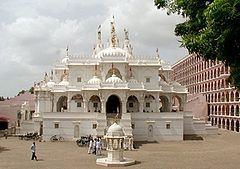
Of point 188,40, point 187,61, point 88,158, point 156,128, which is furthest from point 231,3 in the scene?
point 187,61

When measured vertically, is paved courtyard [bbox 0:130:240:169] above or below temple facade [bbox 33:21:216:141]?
below

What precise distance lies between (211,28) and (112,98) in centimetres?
3587

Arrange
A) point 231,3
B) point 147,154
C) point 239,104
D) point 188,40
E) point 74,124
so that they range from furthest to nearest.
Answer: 1. point 239,104
2. point 74,124
3. point 147,154
4. point 188,40
5. point 231,3

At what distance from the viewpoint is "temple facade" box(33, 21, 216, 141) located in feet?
147

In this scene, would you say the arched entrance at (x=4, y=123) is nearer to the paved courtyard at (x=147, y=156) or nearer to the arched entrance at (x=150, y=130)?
the paved courtyard at (x=147, y=156)

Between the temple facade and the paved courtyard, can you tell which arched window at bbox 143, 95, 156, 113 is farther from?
the paved courtyard

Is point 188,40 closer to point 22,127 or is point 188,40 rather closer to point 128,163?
point 128,163

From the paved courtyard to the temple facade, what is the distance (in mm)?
3059

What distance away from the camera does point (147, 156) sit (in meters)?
32.1

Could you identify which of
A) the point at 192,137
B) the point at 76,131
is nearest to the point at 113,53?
the point at 76,131

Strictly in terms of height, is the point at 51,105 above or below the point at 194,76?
below

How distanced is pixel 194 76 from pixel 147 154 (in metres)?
57.3

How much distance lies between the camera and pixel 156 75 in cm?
5197

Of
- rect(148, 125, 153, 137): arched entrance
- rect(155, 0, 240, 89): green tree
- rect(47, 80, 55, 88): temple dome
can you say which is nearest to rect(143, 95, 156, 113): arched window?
rect(148, 125, 153, 137): arched entrance
